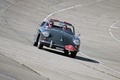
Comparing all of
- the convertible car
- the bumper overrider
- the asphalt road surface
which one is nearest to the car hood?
the convertible car

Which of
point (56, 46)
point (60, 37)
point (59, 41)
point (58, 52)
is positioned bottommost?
point (58, 52)

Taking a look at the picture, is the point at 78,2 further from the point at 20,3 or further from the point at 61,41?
the point at 61,41

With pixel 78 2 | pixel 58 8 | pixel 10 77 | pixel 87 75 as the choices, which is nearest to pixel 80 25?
pixel 58 8

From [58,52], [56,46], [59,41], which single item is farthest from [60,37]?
[58,52]

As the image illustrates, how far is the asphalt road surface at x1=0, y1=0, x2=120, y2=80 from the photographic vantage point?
12.6 meters

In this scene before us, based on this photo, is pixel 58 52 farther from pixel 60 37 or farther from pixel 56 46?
pixel 56 46

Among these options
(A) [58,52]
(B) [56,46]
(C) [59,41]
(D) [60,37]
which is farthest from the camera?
(A) [58,52]

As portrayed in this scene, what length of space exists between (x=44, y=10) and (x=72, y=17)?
3285 mm

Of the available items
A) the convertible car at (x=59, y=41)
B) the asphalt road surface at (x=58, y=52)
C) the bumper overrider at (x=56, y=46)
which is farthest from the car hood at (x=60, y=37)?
the asphalt road surface at (x=58, y=52)

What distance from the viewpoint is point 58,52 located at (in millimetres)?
21203

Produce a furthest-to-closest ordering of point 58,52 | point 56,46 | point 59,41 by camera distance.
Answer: point 58,52
point 59,41
point 56,46

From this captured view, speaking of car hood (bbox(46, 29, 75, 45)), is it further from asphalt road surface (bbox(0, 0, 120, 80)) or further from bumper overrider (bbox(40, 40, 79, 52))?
asphalt road surface (bbox(0, 0, 120, 80))

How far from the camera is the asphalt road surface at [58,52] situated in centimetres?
1265

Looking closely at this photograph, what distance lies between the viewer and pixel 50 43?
776 inches
